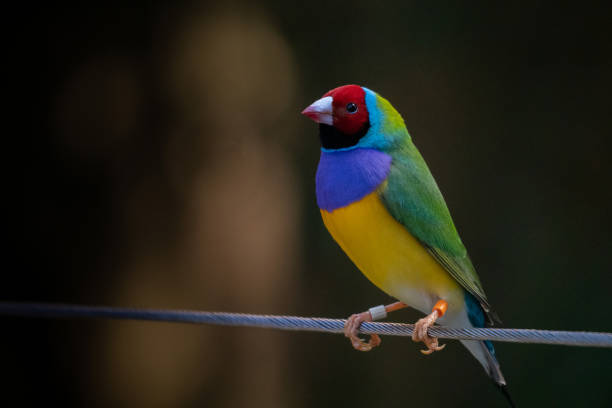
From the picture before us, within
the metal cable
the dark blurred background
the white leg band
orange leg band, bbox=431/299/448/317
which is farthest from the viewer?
the dark blurred background

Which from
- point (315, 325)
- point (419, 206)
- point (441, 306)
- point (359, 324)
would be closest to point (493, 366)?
point (441, 306)

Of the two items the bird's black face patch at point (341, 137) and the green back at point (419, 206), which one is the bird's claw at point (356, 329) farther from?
the bird's black face patch at point (341, 137)

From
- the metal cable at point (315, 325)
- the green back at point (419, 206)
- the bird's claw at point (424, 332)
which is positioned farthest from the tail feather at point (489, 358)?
the metal cable at point (315, 325)

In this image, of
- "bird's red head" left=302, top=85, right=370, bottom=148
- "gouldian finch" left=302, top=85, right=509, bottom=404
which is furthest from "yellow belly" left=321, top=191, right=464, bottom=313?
"bird's red head" left=302, top=85, right=370, bottom=148

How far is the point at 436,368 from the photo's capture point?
11.9 ft

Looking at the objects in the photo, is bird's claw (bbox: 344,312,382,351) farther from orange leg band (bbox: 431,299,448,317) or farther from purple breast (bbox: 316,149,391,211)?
purple breast (bbox: 316,149,391,211)

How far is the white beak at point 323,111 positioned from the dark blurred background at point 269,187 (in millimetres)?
1703

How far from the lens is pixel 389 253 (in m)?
1.79

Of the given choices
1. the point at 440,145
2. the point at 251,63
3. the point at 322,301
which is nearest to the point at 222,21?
the point at 251,63

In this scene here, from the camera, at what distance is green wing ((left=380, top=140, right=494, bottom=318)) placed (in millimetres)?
1774

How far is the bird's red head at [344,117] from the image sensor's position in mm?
1881

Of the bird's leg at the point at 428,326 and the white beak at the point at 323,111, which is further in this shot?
the white beak at the point at 323,111

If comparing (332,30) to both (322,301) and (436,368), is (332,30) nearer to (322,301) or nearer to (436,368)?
(322,301)

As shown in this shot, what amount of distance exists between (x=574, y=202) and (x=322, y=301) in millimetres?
1470
